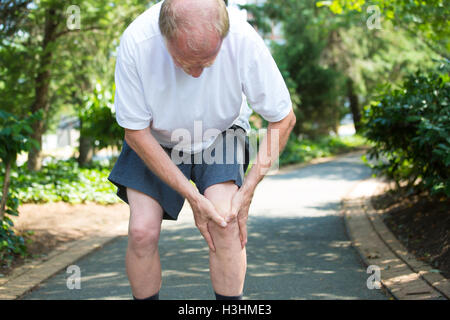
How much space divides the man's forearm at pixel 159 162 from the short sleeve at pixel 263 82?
47 cm

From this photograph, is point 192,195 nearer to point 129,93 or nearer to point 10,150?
point 129,93

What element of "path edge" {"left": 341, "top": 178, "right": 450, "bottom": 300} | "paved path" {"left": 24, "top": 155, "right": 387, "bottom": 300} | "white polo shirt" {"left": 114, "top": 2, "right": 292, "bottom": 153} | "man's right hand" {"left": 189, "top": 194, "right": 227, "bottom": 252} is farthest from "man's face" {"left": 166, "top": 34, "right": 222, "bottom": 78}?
"path edge" {"left": 341, "top": 178, "right": 450, "bottom": 300}

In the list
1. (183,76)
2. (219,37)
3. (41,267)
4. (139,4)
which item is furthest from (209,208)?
(139,4)

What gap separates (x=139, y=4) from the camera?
10859mm

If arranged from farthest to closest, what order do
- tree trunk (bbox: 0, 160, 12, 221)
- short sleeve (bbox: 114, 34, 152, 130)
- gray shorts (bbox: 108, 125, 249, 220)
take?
tree trunk (bbox: 0, 160, 12, 221) → gray shorts (bbox: 108, 125, 249, 220) → short sleeve (bbox: 114, 34, 152, 130)

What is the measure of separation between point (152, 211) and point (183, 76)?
648 mm

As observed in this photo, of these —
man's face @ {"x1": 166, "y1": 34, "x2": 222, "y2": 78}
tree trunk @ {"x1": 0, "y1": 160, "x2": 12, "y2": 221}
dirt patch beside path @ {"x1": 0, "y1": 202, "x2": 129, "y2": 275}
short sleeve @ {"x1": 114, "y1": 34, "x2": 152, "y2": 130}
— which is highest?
man's face @ {"x1": 166, "y1": 34, "x2": 222, "y2": 78}

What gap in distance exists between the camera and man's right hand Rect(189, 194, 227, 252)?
2457 mm

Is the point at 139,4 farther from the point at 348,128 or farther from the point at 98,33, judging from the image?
the point at 348,128

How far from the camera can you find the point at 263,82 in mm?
2432

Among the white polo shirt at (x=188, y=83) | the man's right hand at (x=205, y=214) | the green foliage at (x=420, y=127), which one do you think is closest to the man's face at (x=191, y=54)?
the white polo shirt at (x=188, y=83)

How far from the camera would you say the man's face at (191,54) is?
82.7 inches

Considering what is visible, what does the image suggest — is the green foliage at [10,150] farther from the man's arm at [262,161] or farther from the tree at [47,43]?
the tree at [47,43]

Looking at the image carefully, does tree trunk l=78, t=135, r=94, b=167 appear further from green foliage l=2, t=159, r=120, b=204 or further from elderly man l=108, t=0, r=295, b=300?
elderly man l=108, t=0, r=295, b=300
